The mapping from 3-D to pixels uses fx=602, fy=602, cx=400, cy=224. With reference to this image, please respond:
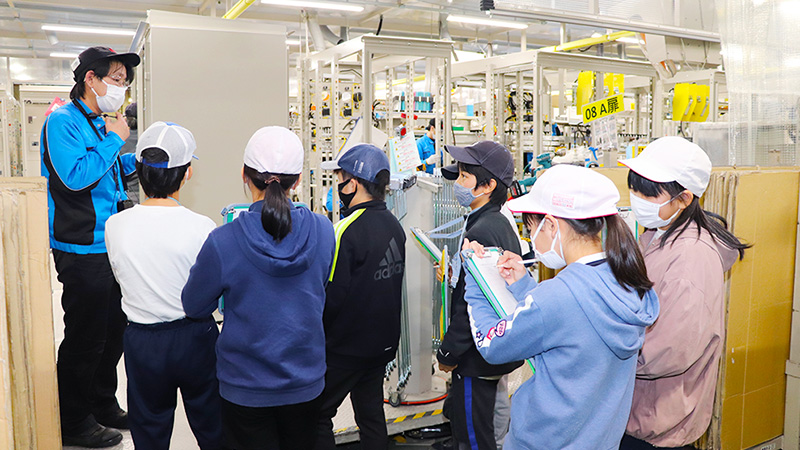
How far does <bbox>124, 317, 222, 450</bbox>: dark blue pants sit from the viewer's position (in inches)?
83.3

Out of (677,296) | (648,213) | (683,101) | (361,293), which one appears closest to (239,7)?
(683,101)

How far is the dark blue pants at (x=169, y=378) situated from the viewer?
2.12m

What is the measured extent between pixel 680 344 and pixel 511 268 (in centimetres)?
64

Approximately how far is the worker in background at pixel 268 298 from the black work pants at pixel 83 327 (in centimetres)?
116

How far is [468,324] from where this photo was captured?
233 cm

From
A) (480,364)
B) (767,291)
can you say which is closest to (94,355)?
(480,364)

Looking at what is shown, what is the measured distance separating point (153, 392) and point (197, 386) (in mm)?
150

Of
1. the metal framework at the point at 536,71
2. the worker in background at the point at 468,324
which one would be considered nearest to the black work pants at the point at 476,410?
the worker in background at the point at 468,324

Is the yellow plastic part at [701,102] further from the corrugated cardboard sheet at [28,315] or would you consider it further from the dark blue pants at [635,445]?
the corrugated cardboard sheet at [28,315]

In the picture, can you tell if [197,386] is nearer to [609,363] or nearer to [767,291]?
[609,363]

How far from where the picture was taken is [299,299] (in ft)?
6.65

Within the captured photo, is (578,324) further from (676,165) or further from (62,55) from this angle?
(62,55)

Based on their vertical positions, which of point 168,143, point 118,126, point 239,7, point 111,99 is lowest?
point 168,143

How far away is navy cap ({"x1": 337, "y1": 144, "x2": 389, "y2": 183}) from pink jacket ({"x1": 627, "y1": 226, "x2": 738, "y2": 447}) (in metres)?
1.13
